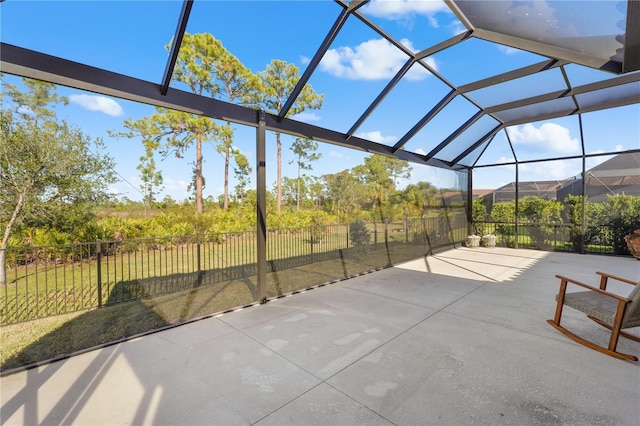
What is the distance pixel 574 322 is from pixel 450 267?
2.79 meters

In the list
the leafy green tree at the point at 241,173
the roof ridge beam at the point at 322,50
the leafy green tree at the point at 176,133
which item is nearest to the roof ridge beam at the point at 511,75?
the roof ridge beam at the point at 322,50

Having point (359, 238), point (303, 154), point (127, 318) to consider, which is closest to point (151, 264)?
point (127, 318)

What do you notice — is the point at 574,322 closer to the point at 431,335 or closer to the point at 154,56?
the point at 431,335

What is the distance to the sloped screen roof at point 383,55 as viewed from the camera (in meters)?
2.44

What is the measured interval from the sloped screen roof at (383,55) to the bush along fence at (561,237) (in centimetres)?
297

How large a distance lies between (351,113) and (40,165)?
5.18m

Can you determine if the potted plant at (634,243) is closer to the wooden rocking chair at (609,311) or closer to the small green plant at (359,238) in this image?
the wooden rocking chair at (609,311)

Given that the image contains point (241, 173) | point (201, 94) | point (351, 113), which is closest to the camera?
point (201, 94)

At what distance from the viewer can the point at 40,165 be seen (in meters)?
4.56

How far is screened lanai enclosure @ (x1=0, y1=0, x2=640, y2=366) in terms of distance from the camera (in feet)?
8.82

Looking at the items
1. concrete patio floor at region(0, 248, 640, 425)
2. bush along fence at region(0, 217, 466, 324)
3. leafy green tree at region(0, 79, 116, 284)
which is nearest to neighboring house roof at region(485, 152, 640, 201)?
bush along fence at region(0, 217, 466, 324)

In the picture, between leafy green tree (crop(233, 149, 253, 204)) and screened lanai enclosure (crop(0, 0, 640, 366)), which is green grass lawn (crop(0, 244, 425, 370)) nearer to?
screened lanai enclosure (crop(0, 0, 640, 366))

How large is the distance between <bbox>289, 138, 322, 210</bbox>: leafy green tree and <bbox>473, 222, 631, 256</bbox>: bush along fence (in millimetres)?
5711

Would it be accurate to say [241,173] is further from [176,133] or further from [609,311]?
[609,311]
